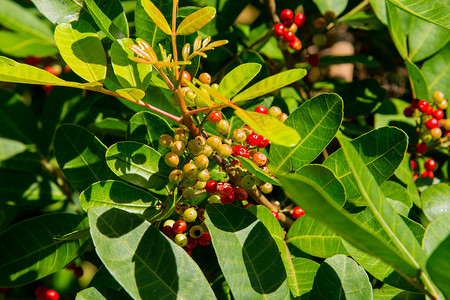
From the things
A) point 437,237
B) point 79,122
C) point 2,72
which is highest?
point 2,72

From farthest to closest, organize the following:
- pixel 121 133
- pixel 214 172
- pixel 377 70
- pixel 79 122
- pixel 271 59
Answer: pixel 377 70, pixel 271 59, pixel 79 122, pixel 121 133, pixel 214 172

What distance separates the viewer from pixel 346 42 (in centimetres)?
232

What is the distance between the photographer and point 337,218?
2.02 feet

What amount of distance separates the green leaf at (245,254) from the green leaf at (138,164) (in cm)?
16

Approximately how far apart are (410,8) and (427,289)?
0.65 m

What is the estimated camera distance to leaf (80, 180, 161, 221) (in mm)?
956

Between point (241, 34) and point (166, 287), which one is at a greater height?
point (241, 34)

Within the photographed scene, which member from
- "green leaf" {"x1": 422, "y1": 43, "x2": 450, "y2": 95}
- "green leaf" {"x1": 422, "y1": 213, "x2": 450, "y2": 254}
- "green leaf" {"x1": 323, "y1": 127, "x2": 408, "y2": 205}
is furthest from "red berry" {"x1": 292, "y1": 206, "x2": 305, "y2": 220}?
"green leaf" {"x1": 422, "y1": 43, "x2": 450, "y2": 95}

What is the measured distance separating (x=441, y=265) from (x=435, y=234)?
0.23 metres

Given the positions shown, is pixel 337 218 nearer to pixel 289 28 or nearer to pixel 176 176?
pixel 176 176

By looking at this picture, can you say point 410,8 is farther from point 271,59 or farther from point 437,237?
point 271,59

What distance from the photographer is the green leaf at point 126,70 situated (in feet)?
3.00

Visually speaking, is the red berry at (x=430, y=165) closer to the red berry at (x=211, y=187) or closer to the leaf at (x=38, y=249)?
the red berry at (x=211, y=187)

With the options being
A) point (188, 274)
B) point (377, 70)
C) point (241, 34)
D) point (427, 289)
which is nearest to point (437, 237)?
point (427, 289)
